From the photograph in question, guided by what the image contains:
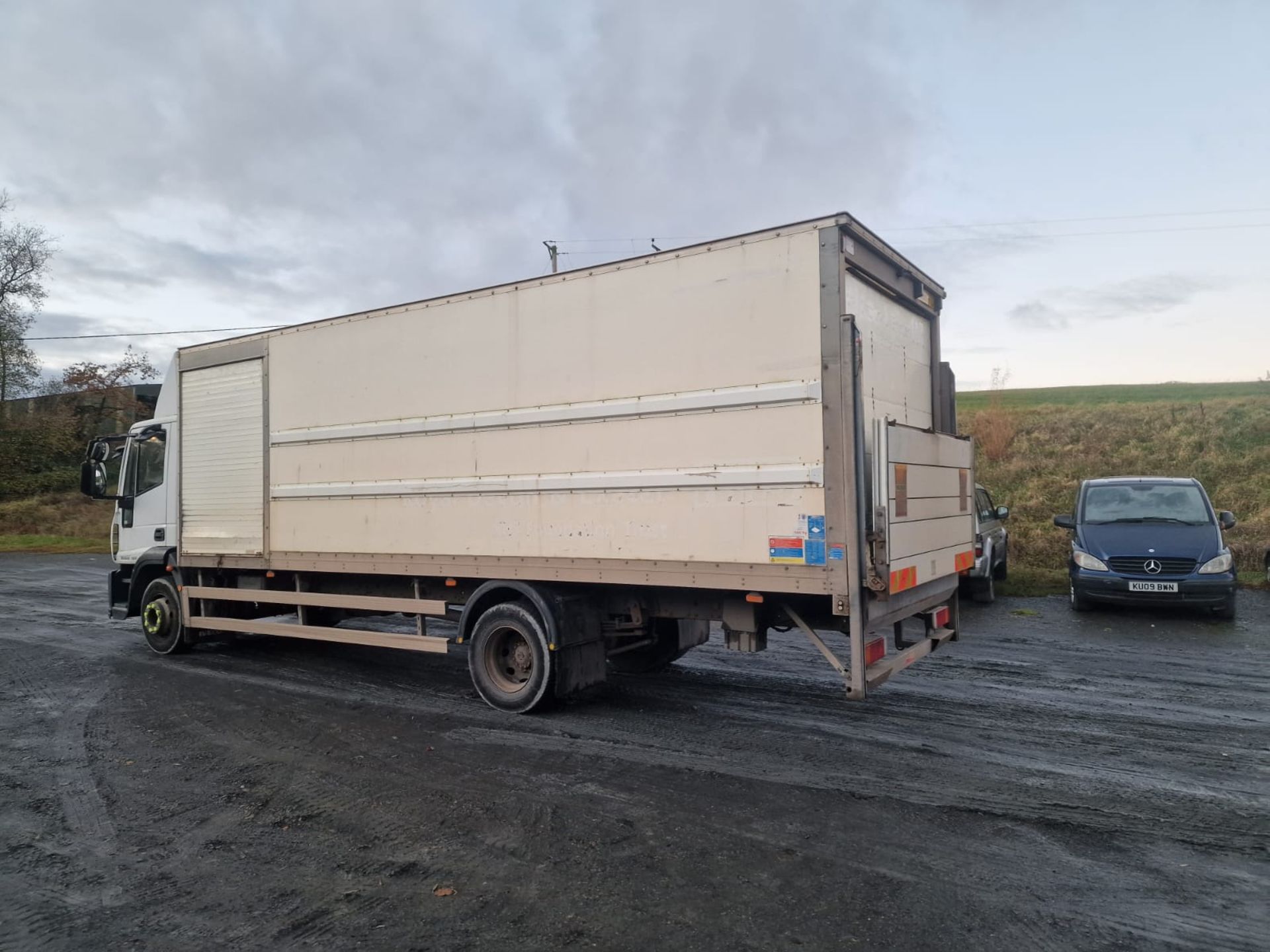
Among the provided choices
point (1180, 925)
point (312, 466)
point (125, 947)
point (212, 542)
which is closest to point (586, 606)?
point (312, 466)

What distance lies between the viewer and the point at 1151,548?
10367mm

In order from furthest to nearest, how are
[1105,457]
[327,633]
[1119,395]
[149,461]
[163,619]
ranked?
1. [1119,395]
2. [1105,457]
3. [149,461]
4. [163,619]
5. [327,633]

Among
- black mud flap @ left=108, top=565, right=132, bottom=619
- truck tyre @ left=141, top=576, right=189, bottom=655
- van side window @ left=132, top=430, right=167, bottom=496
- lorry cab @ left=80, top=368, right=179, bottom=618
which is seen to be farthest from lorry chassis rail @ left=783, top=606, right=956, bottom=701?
black mud flap @ left=108, top=565, right=132, bottom=619

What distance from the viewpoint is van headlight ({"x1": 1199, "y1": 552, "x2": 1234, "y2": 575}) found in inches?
395

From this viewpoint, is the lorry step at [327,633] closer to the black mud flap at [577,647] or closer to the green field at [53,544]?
the black mud flap at [577,647]

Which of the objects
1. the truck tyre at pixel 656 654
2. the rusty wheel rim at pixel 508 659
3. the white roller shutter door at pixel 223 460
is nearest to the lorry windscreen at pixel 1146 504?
the truck tyre at pixel 656 654

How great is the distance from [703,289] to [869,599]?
7.68 feet

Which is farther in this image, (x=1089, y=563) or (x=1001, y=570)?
(x=1001, y=570)

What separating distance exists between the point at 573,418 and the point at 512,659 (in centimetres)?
210

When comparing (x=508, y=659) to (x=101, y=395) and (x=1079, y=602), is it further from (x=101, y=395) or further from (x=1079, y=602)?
(x=101, y=395)

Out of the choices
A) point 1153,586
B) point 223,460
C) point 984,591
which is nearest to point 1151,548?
point 1153,586

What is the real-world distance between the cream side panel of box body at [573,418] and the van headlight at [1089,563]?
24.1 feet

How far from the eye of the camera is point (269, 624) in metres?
8.69

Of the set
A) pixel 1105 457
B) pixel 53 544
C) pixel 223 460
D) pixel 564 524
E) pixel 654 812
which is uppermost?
pixel 1105 457
